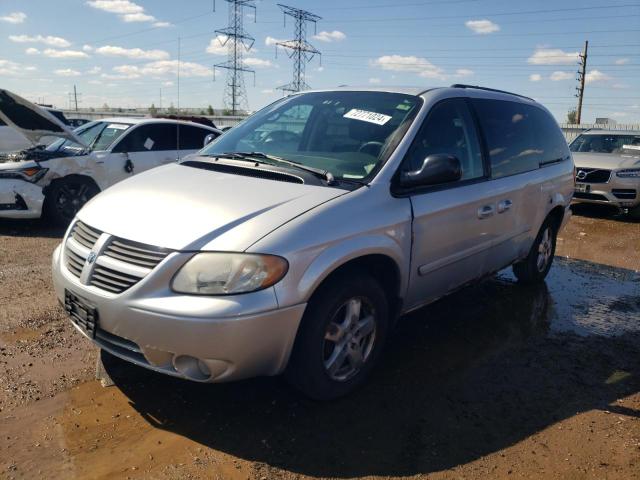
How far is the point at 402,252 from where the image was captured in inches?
135

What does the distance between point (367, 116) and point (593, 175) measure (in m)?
8.34

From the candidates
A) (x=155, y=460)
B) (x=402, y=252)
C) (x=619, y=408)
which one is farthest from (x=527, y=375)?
(x=155, y=460)

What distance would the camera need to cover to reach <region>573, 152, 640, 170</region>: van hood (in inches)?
415

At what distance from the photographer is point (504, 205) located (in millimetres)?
4484

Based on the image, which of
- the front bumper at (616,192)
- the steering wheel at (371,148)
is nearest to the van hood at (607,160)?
the front bumper at (616,192)

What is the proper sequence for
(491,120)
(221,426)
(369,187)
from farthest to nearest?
(491,120) → (369,187) → (221,426)

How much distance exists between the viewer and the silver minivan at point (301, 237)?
2.68 metres

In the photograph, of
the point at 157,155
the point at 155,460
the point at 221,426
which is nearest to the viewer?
the point at 155,460

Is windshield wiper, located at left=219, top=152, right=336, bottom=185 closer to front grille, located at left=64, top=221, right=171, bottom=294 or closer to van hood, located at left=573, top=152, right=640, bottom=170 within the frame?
front grille, located at left=64, top=221, right=171, bottom=294

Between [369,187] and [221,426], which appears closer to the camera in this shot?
[221,426]

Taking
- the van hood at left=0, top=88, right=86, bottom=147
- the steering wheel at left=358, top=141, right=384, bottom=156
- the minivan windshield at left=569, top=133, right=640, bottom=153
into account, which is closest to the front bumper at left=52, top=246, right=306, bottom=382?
the steering wheel at left=358, top=141, right=384, bottom=156

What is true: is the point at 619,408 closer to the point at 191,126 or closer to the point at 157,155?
the point at 157,155

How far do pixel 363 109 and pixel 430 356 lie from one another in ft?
5.93

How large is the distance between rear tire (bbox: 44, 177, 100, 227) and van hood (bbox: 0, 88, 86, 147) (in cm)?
66
